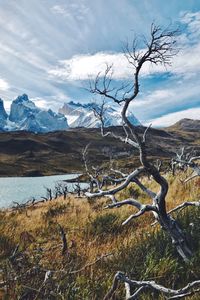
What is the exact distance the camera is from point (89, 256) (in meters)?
7.81

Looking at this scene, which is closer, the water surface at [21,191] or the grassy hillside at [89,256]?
the grassy hillside at [89,256]

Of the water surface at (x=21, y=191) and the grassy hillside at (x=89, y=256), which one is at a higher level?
the grassy hillside at (x=89, y=256)

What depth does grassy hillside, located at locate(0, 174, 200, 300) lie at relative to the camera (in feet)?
18.3

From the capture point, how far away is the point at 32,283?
582 cm

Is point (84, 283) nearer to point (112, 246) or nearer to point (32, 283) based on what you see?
point (32, 283)

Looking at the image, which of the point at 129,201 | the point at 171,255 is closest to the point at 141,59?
the point at 129,201

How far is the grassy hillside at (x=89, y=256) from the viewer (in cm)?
558

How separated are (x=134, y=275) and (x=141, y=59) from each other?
3586 mm

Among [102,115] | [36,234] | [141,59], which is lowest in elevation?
[36,234]

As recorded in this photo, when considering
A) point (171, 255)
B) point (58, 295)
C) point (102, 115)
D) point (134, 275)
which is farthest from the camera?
point (102, 115)

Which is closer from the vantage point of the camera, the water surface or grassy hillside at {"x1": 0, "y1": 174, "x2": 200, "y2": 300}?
grassy hillside at {"x1": 0, "y1": 174, "x2": 200, "y2": 300}

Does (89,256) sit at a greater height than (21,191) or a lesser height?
greater

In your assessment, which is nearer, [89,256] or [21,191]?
[89,256]

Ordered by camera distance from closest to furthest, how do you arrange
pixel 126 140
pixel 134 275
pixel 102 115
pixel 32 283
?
pixel 32 283 < pixel 134 275 < pixel 126 140 < pixel 102 115
